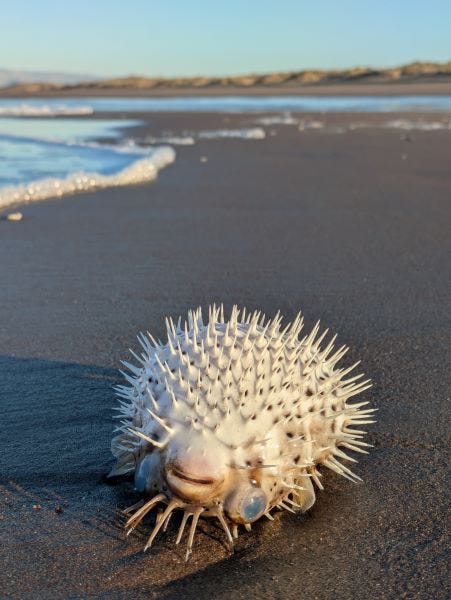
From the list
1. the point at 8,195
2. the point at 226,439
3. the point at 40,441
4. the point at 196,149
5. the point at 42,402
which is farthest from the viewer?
the point at 196,149

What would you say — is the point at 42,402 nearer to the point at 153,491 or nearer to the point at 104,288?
the point at 153,491

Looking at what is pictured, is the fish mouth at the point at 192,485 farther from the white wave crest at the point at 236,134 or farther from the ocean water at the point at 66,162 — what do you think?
the white wave crest at the point at 236,134

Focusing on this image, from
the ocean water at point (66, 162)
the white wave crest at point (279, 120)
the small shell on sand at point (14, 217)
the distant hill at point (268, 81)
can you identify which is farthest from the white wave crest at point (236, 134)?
the distant hill at point (268, 81)

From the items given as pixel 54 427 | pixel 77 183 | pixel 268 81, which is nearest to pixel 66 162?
pixel 77 183

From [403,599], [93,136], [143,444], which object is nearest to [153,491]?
[143,444]

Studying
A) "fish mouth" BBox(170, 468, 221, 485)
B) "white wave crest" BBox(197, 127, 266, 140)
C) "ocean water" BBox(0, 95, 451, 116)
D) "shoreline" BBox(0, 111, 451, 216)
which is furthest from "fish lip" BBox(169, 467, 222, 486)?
"ocean water" BBox(0, 95, 451, 116)

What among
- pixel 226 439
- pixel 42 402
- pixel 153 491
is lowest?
pixel 42 402
